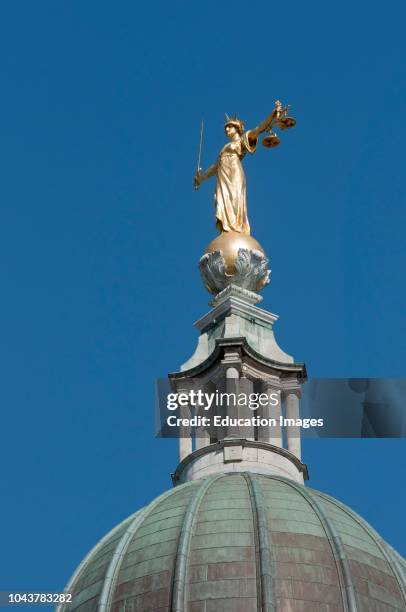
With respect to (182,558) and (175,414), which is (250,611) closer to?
(182,558)

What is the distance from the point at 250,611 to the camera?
233 feet

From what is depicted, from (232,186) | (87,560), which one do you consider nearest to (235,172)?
(232,186)

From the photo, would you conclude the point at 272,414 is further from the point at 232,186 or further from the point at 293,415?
the point at 232,186

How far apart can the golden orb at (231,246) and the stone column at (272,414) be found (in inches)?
194

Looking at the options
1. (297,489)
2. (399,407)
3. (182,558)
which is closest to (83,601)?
(182,558)

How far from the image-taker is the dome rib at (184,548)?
236 feet

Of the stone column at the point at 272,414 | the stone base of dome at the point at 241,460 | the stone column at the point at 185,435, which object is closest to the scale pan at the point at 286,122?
the stone column at the point at 272,414

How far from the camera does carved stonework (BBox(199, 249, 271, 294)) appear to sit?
87188 mm

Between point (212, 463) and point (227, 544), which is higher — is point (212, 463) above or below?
above

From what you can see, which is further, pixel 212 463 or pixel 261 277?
pixel 261 277

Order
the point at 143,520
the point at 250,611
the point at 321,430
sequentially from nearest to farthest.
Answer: the point at 250,611 < the point at 143,520 < the point at 321,430

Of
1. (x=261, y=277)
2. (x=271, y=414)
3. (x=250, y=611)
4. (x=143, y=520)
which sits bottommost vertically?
(x=250, y=611)

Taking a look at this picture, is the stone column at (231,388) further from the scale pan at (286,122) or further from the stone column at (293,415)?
the scale pan at (286,122)

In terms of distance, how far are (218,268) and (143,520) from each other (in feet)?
42.4
